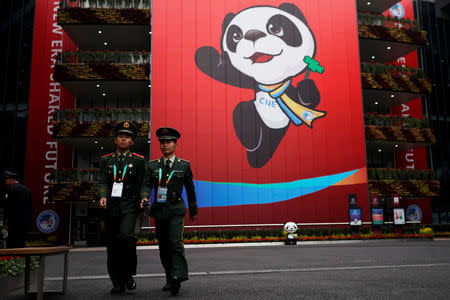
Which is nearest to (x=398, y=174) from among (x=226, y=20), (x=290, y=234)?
(x=290, y=234)

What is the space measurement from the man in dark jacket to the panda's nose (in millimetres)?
18862

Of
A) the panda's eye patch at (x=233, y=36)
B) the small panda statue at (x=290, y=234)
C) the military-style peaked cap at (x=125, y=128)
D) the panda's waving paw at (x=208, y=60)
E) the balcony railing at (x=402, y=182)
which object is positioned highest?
the panda's eye patch at (x=233, y=36)

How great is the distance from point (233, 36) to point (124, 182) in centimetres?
2097

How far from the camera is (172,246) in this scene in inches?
197

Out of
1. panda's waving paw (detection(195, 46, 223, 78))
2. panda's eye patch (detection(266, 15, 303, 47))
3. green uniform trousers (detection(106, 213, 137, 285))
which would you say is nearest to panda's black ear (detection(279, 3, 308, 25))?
panda's eye patch (detection(266, 15, 303, 47))

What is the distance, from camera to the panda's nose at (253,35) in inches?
984

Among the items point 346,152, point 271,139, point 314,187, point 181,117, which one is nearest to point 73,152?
point 181,117

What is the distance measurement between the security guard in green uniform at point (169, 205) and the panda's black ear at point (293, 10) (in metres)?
22.4

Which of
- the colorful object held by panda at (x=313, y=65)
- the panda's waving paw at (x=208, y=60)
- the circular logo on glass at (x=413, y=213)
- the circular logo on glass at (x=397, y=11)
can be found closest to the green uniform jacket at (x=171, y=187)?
the panda's waving paw at (x=208, y=60)

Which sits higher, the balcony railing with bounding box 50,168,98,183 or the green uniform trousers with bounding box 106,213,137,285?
the balcony railing with bounding box 50,168,98,183

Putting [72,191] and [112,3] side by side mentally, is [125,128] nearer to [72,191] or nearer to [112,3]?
[72,191]

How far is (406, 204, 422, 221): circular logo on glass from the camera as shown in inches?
1083

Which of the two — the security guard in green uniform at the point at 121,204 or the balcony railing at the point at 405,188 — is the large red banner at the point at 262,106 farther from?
the security guard in green uniform at the point at 121,204

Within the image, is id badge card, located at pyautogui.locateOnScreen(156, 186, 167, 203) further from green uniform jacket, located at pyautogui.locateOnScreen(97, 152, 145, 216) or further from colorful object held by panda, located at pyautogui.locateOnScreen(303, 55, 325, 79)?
colorful object held by panda, located at pyautogui.locateOnScreen(303, 55, 325, 79)
